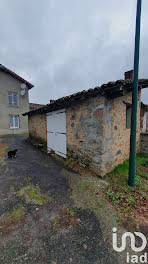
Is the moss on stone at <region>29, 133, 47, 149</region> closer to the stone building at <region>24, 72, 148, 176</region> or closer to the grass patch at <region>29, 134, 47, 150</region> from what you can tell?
the grass patch at <region>29, 134, 47, 150</region>

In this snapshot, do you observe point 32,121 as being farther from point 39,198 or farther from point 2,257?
point 2,257

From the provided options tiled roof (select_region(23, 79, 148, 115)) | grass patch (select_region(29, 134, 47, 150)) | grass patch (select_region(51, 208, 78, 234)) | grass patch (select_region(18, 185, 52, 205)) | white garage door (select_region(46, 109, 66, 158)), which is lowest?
grass patch (select_region(51, 208, 78, 234))

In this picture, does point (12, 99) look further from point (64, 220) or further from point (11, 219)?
point (64, 220)

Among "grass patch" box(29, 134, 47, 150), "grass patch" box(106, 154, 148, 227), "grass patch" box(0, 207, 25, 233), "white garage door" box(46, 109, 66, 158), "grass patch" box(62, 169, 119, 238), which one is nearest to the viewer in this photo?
"grass patch" box(0, 207, 25, 233)

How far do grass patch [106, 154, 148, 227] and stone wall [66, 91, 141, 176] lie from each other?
39 centimetres

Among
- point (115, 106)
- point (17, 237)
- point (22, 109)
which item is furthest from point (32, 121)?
point (17, 237)

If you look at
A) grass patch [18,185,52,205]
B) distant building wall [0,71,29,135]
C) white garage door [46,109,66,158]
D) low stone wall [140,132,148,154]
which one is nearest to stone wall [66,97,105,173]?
white garage door [46,109,66,158]

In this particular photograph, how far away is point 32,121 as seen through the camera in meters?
9.48

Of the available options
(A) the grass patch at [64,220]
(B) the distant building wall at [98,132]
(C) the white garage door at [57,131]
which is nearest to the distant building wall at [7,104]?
(C) the white garage door at [57,131]

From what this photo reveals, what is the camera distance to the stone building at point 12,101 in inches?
511

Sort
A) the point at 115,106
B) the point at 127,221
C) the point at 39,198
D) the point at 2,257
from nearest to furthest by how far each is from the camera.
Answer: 1. the point at 2,257
2. the point at 127,221
3. the point at 39,198
4. the point at 115,106

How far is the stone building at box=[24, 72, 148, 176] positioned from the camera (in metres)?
3.89

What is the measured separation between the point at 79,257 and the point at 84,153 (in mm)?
3243

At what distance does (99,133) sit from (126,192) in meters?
2.15
